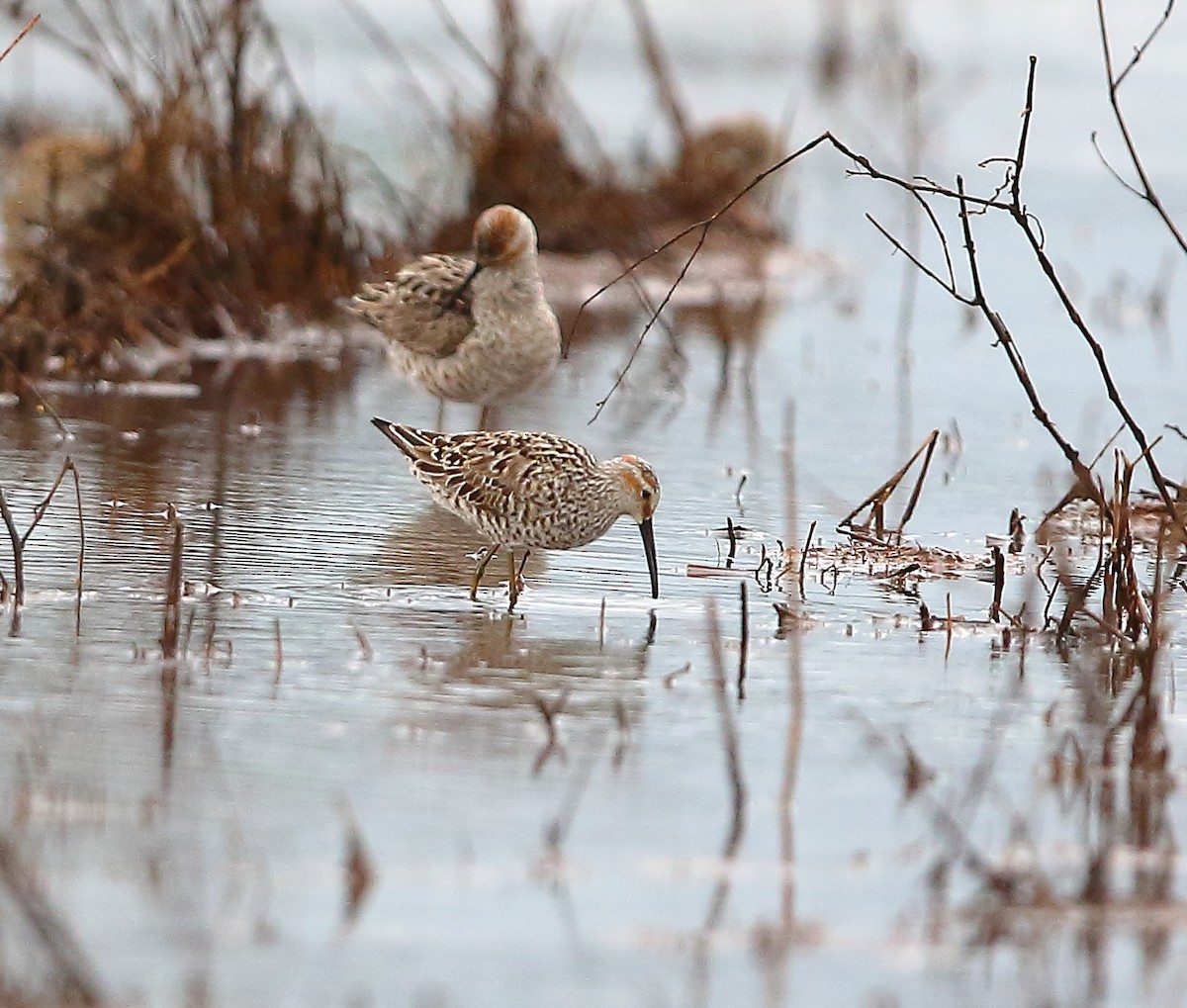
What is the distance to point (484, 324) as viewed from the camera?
8773 millimetres

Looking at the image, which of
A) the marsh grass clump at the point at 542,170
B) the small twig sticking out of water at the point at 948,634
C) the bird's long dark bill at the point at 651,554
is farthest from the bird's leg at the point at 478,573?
the marsh grass clump at the point at 542,170

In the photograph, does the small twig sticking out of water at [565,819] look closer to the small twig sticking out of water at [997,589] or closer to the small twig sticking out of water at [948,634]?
the small twig sticking out of water at [948,634]

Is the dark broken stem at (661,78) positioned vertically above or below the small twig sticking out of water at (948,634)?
above

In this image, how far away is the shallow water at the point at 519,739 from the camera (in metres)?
3.54

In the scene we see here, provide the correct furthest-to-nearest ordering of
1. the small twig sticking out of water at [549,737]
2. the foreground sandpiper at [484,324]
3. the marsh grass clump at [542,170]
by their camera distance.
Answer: the marsh grass clump at [542,170]
the foreground sandpiper at [484,324]
the small twig sticking out of water at [549,737]

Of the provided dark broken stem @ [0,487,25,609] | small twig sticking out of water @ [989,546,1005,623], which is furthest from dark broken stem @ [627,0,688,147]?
dark broken stem @ [0,487,25,609]

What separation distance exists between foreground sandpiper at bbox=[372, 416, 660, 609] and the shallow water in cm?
15

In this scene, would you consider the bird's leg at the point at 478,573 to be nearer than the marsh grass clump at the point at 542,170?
Yes

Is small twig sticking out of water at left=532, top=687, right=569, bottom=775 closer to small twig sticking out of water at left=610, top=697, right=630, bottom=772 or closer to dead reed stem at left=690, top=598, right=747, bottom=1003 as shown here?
small twig sticking out of water at left=610, top=697, right=630, bottom=772

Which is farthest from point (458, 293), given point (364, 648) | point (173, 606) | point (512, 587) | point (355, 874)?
point (355, 874)

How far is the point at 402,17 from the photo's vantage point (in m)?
29.2

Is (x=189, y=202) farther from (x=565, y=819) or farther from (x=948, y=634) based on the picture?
(x=565, y=819)

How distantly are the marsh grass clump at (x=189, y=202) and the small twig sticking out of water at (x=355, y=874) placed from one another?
21.1 feet

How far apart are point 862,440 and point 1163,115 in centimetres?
1532
